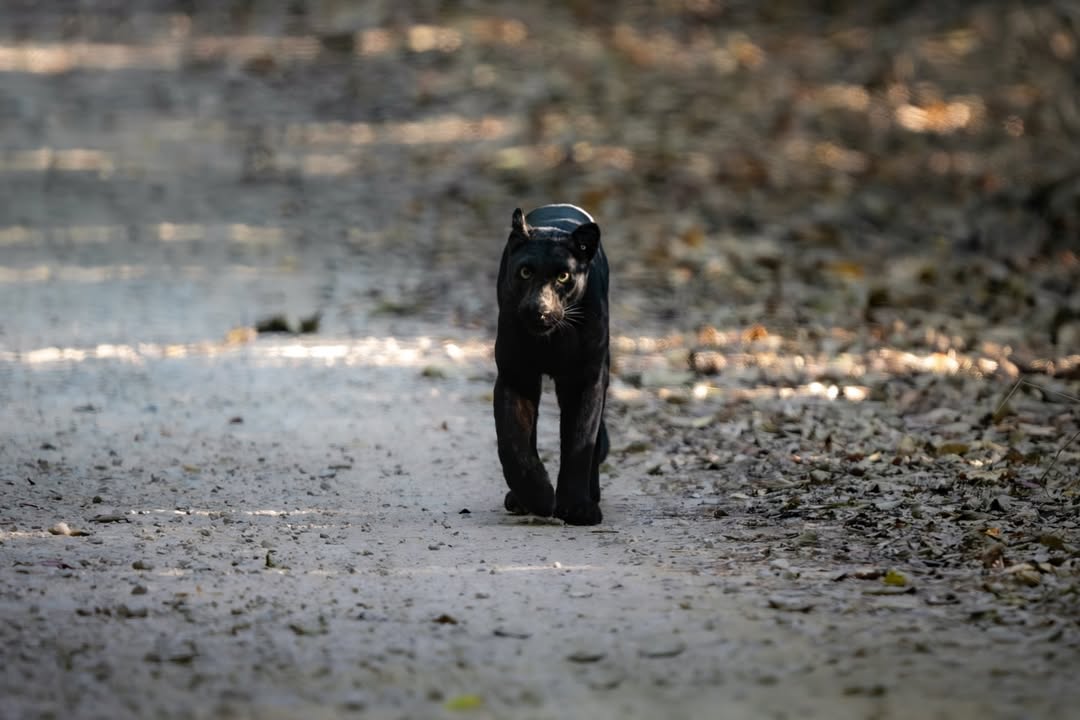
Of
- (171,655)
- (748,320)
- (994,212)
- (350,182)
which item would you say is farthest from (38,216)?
(171,655)

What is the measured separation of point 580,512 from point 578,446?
0.28 m

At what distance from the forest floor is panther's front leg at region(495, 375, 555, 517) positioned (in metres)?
0.16

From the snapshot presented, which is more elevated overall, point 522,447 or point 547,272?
point 547,272

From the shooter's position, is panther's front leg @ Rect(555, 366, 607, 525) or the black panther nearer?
the black panther

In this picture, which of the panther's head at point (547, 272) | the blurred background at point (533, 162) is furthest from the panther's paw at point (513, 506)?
the blurred background at point (533, 162)

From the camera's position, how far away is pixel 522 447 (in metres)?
6.91

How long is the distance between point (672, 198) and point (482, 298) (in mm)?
4528

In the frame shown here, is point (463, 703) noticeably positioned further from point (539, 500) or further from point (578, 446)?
point (578, 446)

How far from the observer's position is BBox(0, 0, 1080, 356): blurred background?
1277 centimetres

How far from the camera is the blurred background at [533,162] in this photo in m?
12.8

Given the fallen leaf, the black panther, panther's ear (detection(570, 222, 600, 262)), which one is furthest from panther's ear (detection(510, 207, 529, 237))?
the fallen leaf

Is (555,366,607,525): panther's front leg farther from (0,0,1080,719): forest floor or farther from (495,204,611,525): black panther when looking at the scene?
(0,0,1080,719): forest floor

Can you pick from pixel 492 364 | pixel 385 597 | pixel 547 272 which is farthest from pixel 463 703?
pixel 492 364

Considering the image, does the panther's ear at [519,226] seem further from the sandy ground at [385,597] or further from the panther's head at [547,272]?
the sandy ground at [385,597]
